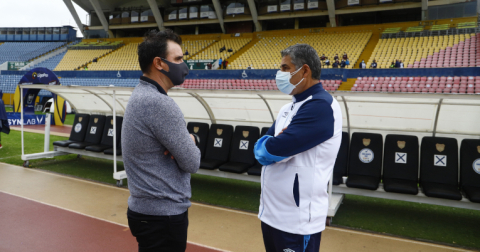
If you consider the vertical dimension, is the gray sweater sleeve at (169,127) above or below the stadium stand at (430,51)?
below

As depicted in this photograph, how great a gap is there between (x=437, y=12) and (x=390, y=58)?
8.09 m

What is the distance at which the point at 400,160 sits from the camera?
15.7ft

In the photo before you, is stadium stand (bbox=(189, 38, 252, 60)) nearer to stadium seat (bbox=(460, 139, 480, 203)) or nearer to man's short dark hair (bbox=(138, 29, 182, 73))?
stadium seat (bbox=(460, 139, 480, 203))

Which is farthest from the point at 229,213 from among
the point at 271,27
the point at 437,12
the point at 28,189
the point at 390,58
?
the point at 271,27

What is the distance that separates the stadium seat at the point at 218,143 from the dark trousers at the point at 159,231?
164 inches

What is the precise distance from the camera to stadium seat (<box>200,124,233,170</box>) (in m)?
5.98

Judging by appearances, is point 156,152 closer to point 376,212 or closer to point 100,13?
point 376,212

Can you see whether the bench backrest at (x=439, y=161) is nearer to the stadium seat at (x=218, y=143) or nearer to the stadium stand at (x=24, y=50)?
the stadium seat at (x=218, y=143)

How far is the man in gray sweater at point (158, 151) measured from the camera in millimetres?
1418

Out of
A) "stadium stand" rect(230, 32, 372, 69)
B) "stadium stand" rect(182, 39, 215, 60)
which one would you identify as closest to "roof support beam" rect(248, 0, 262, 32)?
"stadium stand" rect(230, 32, 372, 69)

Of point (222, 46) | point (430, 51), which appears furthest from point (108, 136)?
point (222, 46)

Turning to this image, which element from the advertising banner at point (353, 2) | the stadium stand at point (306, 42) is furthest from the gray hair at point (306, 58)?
the advertising banner at point (353, 2)

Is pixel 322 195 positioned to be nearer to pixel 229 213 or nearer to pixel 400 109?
pixel 229 213

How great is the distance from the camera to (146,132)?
1.43 meters
